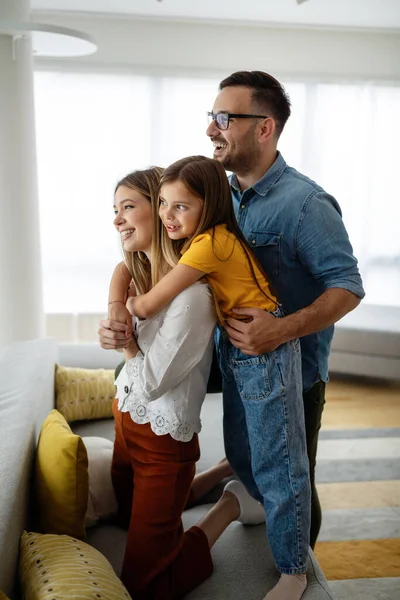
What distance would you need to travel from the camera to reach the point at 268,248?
181 cm

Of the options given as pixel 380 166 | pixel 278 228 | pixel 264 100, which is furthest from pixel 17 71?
pixel 380 166

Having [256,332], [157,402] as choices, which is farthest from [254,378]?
[157,402]

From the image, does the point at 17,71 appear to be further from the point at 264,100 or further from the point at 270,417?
the point at 270,417

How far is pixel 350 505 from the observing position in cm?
299

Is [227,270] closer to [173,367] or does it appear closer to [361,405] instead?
[173,367]

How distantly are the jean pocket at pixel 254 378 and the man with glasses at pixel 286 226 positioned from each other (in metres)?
0.12

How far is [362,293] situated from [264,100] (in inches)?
Answer: 25.7

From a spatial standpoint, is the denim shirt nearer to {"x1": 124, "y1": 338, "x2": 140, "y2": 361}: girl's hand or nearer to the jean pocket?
the jean pocket

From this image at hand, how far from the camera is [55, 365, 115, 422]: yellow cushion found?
2.67m

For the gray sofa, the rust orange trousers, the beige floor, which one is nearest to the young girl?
the gray sofa

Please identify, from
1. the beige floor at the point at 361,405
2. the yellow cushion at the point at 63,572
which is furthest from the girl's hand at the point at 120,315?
the beige floor at the point at 361,405

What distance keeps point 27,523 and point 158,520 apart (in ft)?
1.24

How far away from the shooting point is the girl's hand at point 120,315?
158cm

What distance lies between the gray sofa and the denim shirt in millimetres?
513
